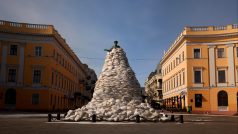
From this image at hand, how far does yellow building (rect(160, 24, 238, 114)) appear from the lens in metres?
51.7

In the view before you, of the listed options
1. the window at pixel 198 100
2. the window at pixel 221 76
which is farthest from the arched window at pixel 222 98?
the window at pixel 198 100

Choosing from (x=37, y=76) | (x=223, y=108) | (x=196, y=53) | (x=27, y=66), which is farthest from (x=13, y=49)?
(x=223, y=108)

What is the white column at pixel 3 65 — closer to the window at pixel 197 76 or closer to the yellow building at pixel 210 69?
the yellow building at pixel 210 69

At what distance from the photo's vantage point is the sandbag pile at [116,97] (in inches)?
1001

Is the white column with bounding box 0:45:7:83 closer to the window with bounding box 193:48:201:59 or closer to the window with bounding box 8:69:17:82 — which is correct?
the window with bounding box 8:69:17:82

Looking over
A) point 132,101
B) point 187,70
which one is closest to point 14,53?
point 187,70

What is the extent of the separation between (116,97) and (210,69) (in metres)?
29.6

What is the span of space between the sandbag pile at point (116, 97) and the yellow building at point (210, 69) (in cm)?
2549

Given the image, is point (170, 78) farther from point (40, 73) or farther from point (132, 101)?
point (132, 101)

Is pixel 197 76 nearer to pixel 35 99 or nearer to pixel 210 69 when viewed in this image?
pixel 210 69

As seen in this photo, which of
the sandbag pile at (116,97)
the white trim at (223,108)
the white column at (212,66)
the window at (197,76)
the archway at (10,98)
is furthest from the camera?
the window at (197,76)

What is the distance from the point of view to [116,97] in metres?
27.4

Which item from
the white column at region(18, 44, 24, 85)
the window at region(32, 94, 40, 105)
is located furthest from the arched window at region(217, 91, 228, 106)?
the white column at region(18, 44, 24, 85)

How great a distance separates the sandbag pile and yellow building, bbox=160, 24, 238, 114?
25486 millimetres
